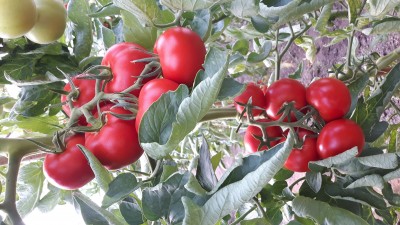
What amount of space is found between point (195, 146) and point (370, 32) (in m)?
0.64

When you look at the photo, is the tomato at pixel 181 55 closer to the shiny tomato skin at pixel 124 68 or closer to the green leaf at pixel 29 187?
the shiny tomato skin at pixel 124 68

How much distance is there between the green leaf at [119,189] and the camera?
15.3 inches

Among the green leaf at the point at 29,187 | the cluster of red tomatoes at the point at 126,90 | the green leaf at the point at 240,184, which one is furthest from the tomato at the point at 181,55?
the green leaf at the point at 29,187

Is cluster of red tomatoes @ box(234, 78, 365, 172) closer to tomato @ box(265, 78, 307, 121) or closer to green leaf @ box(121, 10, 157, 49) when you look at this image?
tomato @ box(265, 78, 307, 121)

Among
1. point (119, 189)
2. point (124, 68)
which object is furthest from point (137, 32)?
point (119, 189)

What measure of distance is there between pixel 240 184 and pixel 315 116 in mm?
231

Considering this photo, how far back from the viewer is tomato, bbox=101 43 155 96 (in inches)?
17.3

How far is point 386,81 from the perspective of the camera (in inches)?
20.8

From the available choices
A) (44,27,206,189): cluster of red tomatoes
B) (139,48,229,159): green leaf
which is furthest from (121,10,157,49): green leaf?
(139,48,229,159): green leaf

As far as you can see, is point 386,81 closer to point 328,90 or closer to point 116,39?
point 328,90

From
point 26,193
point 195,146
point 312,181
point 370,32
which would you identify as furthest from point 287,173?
point 195,146

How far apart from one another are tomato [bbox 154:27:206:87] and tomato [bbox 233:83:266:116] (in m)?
0.11

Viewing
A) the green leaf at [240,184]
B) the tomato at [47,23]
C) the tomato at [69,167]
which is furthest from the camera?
the tomato at [47,23]

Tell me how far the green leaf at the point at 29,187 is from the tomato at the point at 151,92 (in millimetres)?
256
